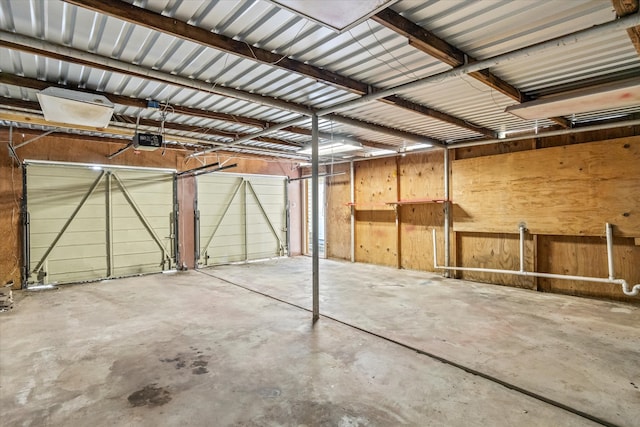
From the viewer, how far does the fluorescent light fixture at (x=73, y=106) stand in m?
2.85

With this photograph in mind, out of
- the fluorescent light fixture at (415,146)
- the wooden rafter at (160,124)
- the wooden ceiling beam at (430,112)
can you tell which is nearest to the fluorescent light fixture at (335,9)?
the wooden ceiling beam at (430,112)

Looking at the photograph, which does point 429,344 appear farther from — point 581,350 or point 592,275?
point 592,275

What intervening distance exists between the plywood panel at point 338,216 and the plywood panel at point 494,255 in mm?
2693

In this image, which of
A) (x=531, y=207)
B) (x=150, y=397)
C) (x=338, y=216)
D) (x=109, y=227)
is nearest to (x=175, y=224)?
(x=109, y=227)

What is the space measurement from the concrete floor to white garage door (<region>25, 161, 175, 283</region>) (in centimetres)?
102

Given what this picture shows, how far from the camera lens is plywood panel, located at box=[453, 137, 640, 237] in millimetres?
4191

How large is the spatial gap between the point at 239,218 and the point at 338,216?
7.74ft

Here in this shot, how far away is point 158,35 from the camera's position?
7.80 ft

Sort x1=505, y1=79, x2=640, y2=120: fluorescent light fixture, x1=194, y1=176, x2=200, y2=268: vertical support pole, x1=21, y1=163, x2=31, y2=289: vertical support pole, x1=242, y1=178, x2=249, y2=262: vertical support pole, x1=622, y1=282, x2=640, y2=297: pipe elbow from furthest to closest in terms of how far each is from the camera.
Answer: x1=242, y1=178, x2=249, y2=262: vertical support pole → x1=194, y1=176, x2=200, y2=268: vertical support pole → x1=21, y1=163, x2=31, y2=289: vertical support pole → x1=622, y1=282, x2=640, y2=297: pipe elbow → x1=505, y1=79, x2=640, y2=120: fluorescent light fixture

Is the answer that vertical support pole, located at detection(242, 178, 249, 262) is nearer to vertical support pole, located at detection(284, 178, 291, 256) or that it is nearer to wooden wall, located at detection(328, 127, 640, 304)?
vertical support pole, located at detection(284, 178, 291, 256)

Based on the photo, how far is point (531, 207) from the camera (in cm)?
493

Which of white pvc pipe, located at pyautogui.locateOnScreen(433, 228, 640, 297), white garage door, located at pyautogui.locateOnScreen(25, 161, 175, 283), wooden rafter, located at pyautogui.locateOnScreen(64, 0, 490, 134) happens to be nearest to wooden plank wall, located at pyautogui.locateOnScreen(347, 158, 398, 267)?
white pvc pipe, located at pyautogui.locateOnScreen(433, 228, 640, 297)

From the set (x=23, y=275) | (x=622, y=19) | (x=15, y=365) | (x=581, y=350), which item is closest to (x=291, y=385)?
(x=15, y=365)

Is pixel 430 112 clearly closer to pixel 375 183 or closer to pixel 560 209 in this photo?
pixel 560 209
